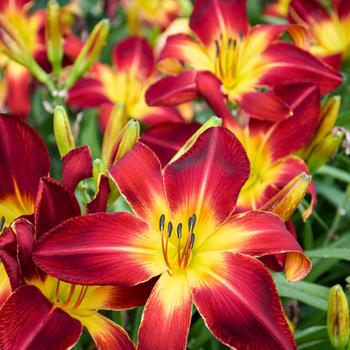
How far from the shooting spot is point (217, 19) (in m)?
1.19

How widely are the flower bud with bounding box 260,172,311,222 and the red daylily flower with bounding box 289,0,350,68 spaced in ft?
1.72

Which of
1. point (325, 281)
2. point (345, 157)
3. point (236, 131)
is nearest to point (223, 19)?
point (236, 131)

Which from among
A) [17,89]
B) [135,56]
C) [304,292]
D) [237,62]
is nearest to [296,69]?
[237,62]

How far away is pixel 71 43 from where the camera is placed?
56.8 inches

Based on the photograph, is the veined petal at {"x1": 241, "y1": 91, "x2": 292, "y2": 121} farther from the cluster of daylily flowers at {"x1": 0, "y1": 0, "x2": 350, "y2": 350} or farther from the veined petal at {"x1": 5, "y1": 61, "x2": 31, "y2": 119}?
the veined petal at {"x1": 5, "y1": 61, "x2": 31, "y2": 119}

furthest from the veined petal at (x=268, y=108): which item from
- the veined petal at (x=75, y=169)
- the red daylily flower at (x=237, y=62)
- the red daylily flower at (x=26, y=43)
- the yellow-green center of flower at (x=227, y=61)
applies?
the red daylily flower at (x=26, y=43)

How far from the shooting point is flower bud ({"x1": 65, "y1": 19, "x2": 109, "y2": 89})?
1.20 metres

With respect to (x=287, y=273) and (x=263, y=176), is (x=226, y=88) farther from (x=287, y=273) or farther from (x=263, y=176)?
(x=287, y=273)

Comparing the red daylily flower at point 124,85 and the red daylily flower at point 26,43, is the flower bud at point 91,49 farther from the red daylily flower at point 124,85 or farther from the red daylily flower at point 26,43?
the red daylily flower at point 26,43

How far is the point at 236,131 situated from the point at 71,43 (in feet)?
1.75

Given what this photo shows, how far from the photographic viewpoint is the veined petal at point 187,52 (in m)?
1.16

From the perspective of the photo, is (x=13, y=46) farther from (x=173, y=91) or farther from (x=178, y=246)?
(x=178, y=246)

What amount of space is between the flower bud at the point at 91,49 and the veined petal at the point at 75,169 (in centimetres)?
47

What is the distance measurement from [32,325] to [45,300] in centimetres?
4
